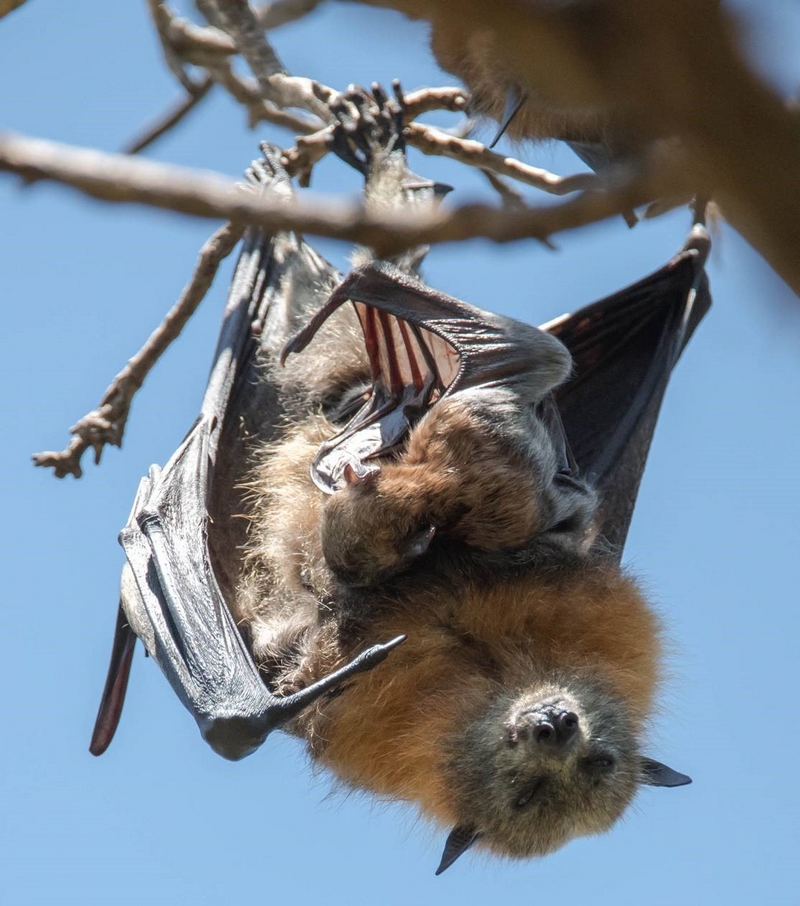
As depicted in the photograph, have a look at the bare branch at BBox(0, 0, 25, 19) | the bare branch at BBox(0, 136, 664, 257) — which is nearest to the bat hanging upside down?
the bare branch at BBox(0, 0, 25, 19)

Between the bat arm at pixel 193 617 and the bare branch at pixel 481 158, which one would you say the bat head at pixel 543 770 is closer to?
the bat arm at pixel 193 617

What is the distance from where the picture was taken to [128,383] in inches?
260

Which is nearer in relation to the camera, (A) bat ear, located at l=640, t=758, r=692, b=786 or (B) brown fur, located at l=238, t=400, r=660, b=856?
(B) brown fur, located at l=238, t=400, r=660, b=856

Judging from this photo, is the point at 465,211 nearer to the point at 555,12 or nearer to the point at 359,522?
the point at 555,12

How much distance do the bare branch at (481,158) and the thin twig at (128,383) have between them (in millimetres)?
1472

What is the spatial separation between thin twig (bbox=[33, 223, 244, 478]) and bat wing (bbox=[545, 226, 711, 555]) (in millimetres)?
2493

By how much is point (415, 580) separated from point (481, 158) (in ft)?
8.21

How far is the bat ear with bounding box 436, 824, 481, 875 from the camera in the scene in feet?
21.8

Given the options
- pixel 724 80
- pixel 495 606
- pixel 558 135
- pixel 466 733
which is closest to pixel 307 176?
pixel 558 135

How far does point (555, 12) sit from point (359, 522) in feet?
15.7

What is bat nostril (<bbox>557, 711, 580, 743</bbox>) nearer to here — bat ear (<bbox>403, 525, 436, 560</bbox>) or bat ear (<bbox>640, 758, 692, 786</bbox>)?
bat ear (<bbox>640, 758, 692, 786</bbox>)

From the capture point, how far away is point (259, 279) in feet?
26.0

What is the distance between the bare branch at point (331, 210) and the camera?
1816mm

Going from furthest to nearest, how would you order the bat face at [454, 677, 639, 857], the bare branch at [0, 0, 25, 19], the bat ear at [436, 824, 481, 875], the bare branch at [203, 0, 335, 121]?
the bat ear at [436, 824, 481, 875] → the bat face at [454, 677, 639, 857] → the bare branch at [203, 0, 335, 121] → the bare branch at [0, 0, 25, 19]
